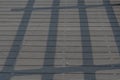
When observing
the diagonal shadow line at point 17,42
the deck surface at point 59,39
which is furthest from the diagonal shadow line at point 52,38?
the diagonal shadow line at point 17,42

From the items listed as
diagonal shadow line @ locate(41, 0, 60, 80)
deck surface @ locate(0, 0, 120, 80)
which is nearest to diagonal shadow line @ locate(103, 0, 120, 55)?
deck surface @ locate(0, 0, 120, 80)

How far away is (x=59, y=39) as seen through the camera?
338 centimetres

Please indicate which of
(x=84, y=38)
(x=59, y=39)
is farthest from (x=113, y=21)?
(x=59, y=39)

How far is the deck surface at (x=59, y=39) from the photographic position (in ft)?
9.42

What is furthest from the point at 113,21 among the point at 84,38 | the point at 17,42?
the point at 17,42

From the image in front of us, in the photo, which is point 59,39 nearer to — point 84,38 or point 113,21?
point 84,38

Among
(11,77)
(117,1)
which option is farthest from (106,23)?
(11,77)

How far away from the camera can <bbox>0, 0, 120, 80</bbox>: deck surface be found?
2871 millimetres

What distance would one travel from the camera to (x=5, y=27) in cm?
361

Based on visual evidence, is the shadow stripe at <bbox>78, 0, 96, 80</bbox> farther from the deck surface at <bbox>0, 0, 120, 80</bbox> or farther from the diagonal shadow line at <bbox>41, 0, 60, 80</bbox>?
the diagonal shadow line at <bbox>41, 0, 60, 80</bbox>

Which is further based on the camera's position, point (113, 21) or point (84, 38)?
point (113, 21)

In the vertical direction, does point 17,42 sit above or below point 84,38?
above

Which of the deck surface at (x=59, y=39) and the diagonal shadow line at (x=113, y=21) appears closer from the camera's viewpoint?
the deck surface at (x=59, y=39)

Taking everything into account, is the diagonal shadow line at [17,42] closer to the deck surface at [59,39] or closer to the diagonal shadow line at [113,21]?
the deck surface at [59,39]
